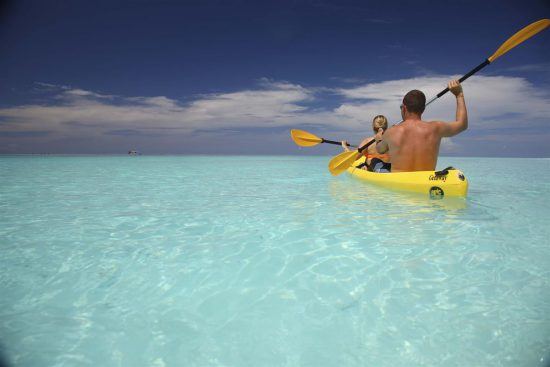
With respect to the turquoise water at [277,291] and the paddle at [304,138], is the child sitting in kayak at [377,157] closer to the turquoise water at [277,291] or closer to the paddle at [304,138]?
the paddle at [304,138]

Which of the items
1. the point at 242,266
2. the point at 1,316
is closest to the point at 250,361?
the point at 242,266

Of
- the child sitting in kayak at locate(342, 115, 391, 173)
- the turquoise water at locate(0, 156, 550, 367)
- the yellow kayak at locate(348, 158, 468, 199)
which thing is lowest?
the turquoise water at locate(0, 156, 550, 367)

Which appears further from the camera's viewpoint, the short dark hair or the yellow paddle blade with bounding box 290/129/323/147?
the yellow paddle blade with bounding box 290/129/323/147

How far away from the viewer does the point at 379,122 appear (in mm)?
9453

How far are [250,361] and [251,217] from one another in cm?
372

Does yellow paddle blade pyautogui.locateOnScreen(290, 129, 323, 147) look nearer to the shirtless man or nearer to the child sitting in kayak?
the child sitting in kayak

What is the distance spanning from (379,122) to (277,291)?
313 inches

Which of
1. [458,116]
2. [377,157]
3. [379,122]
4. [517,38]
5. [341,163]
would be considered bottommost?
[341,163]

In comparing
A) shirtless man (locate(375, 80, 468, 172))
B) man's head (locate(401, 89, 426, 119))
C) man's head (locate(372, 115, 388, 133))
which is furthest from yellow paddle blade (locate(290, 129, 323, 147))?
man's head (locate(401, 89, 426, 119))

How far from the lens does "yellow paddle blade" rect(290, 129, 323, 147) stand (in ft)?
36.8

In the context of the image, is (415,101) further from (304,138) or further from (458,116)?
(304,138)

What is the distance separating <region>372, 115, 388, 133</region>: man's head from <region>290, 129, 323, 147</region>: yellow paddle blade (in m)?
2.18

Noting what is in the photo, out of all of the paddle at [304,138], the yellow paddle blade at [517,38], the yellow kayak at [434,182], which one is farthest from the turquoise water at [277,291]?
the paddle at [304,138]

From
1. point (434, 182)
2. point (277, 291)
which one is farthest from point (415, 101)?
point (277, 291)
